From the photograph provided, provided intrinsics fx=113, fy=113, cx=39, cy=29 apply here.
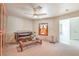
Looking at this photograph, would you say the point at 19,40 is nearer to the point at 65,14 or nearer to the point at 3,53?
the point at 3,53

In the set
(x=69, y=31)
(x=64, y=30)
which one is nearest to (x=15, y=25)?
(x=64, y=30)

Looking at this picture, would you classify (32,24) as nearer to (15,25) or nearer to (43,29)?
(43,29)

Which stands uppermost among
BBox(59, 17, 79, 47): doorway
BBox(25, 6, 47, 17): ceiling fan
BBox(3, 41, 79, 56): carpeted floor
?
BBox(25, 6, 47, 17): ceiling fan

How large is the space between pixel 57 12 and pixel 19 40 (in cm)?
102

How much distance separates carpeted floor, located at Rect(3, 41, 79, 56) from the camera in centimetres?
238

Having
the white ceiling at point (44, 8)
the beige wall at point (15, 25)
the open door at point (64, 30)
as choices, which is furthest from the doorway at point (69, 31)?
the beige wall at point (15, 25)

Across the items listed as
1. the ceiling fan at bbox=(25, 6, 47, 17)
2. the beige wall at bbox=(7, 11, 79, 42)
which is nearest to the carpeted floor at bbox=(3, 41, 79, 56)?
the beige wall at bbox=(7, 11, 79, 42)

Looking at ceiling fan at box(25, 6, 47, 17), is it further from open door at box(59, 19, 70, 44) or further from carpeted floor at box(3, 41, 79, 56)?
carpeted floor at box(3, 41, 79, 56)

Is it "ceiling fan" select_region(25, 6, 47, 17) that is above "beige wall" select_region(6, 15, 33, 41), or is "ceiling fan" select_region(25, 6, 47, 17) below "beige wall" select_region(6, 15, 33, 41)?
above

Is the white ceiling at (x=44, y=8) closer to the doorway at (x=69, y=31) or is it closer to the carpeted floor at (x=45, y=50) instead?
the doorway at (x=69, y=31)

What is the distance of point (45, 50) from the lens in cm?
242

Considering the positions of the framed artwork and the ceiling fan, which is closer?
the ceiling fan

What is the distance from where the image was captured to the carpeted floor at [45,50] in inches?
93.5

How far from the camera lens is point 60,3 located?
239 cm
